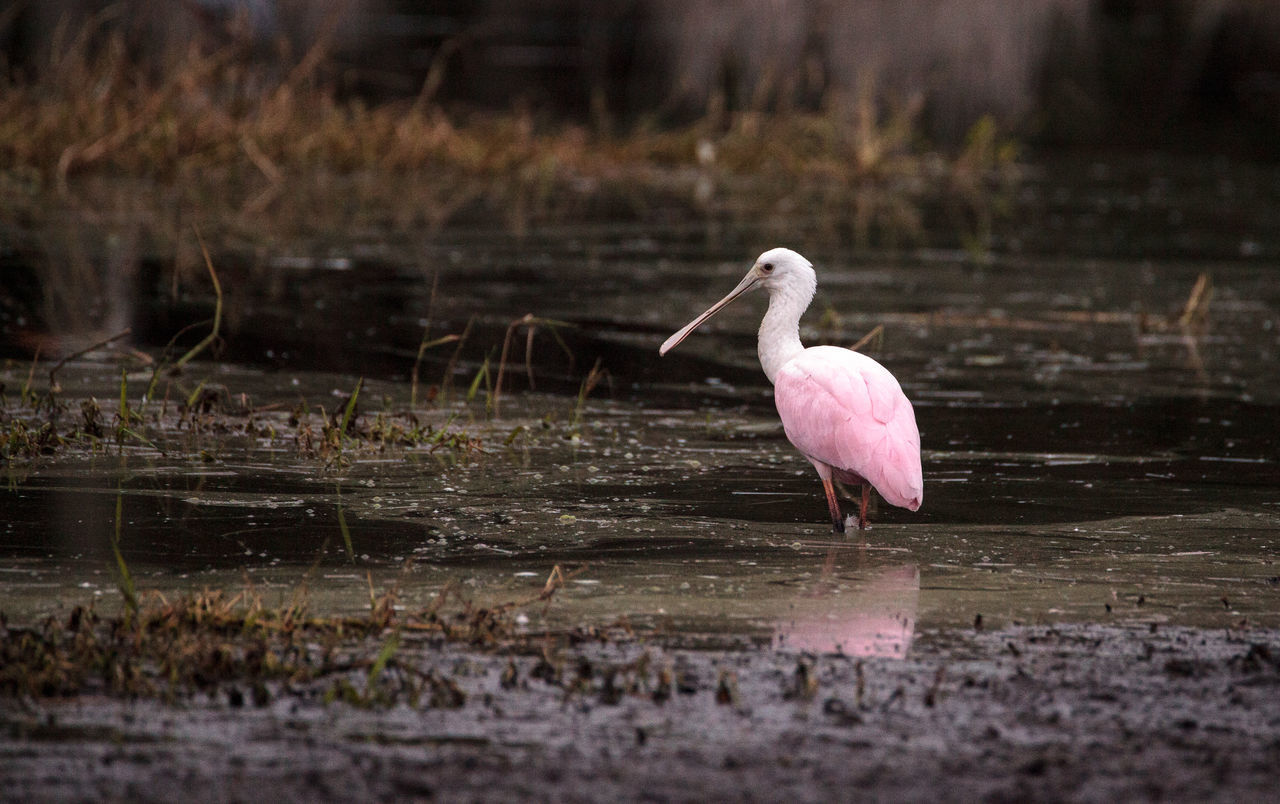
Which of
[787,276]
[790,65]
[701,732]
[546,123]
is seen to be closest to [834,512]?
[787,276]

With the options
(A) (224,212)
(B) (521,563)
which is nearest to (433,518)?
(B) (521,563)

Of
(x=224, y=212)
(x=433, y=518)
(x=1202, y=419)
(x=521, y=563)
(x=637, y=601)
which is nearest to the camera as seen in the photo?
(x=637, y=601)

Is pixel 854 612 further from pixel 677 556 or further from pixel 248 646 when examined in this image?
pixel 248 646

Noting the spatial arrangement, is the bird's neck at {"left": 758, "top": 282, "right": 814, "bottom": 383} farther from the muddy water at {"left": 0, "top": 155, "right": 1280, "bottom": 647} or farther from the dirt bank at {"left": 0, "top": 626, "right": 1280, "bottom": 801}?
the dirt bank at {"left": 0, "top": 626, "right": 1280, "bottom": 801}

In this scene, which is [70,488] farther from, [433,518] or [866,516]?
[866,516]

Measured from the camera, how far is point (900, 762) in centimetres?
413

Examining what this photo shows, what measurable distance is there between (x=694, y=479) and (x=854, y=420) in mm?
904

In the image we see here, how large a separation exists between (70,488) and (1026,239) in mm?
11332

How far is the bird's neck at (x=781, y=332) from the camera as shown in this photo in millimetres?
7223

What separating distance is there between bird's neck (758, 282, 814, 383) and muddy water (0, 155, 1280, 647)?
49cm

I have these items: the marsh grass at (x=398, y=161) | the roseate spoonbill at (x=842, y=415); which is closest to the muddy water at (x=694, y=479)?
the roseate spoonbill at (x=842, y=415)

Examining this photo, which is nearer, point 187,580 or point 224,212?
point 187,580

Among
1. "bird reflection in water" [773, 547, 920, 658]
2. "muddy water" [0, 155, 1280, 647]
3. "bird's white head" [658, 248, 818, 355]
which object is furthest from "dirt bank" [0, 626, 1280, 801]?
"bird's white head" [658, 248, 818, 355]

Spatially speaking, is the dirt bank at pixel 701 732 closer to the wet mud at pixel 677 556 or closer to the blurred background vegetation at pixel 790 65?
the wet mud at pixel 677 556
